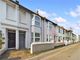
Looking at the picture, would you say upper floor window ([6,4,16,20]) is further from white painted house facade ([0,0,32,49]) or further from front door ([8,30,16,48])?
front door ([8,30,16,48])

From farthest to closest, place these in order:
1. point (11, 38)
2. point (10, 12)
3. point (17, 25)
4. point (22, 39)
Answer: point (22, 39) → point (17, 25) → point (11, 38) → point (10, 12)

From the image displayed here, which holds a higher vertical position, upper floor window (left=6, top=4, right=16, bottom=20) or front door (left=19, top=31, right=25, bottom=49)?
upper floor window (left=6, top=4, right=16, bottom=20)

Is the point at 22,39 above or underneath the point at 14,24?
underneath

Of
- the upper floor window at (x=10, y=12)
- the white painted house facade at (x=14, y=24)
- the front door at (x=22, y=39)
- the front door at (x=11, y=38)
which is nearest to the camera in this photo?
the white painted house facade at (x=14, y=24)

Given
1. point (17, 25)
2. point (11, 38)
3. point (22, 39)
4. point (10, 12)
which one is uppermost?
point (10, 12)

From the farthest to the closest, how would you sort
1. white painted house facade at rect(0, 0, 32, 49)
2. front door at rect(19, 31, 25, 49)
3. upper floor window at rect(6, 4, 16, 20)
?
front door at rect(19, 31, 25, 49) → upper floor window at rect(6, 4, 16, 20) → white painted house facade at rect(0, 0, 32, 49)

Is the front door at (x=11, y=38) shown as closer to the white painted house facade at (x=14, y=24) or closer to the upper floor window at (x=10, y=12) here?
the white painted house facade at (x=14, y=24)

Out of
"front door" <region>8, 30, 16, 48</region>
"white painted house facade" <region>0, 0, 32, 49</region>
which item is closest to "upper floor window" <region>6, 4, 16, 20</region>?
"white painted house facade" <region>0, 0, 32, 49</region>

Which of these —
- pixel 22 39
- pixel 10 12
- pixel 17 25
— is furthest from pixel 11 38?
pixel 22 39

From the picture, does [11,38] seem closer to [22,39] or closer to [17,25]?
[17,25]

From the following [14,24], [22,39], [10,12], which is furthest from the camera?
[22,39]

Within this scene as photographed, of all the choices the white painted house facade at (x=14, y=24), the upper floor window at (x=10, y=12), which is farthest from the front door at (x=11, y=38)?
the upper floor window at (x=10, y=12)

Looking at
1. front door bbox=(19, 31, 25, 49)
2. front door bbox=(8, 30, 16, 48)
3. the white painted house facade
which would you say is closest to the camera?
the white painted house facade

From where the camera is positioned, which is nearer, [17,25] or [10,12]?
[10,12]
